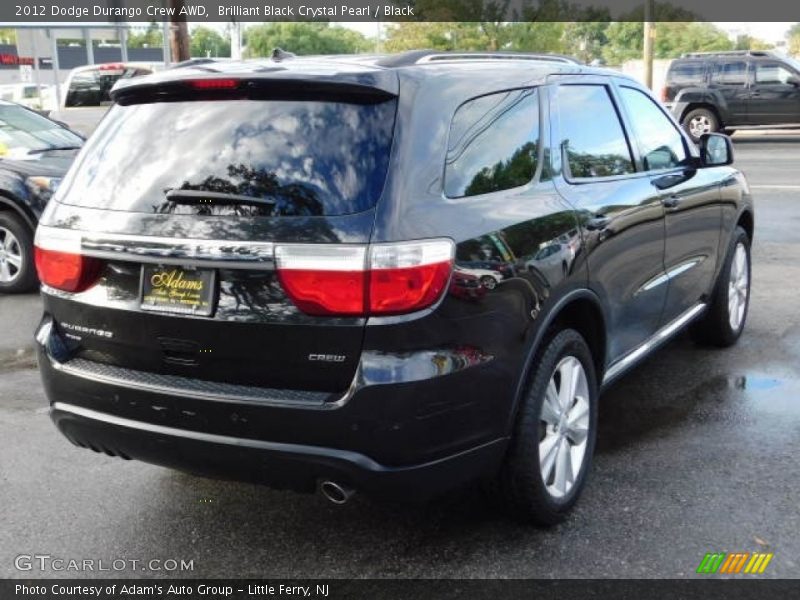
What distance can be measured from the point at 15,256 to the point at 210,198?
18.7 ft

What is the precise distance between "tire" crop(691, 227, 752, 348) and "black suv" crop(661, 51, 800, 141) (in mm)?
16217

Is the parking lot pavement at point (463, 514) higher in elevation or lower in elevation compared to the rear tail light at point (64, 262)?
lower

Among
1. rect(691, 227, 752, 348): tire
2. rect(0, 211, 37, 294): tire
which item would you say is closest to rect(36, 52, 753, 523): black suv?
rect(691, 227, 752, 348): tire

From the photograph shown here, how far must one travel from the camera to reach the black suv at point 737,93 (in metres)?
21.2

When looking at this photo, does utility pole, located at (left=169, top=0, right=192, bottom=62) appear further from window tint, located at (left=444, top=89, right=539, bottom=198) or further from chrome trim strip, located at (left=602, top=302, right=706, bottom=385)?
window tint, located at (left=444, top=89, right=539, bottom=198)

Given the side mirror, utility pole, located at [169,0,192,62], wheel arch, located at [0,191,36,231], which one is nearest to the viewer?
the side mirror

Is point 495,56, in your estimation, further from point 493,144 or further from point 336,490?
point 336,490

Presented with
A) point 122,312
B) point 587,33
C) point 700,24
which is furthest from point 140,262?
point 700,24

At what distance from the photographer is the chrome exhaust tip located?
9.43 ft

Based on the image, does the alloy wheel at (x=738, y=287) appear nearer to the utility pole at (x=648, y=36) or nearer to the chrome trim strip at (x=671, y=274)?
the chrome trim strip at (x=671, y=274)

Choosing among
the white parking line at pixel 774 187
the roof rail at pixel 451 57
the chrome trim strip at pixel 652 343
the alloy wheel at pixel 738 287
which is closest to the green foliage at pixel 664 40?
the white parking line at pixel 774 187

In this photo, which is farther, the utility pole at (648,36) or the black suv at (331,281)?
the utility pole at (648,36)

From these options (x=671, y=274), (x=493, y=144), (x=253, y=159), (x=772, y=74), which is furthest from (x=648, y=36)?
(x=253, y=159)

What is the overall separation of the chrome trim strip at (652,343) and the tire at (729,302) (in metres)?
0.31
